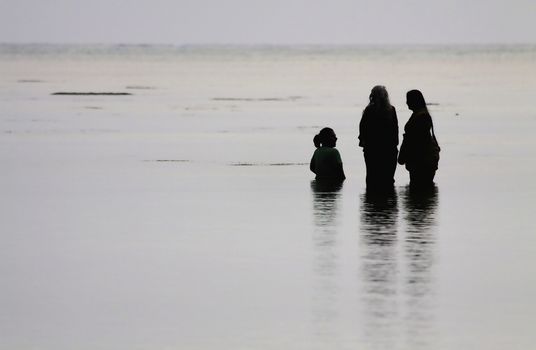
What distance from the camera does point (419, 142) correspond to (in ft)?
57.5

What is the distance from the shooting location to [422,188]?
59.5ft

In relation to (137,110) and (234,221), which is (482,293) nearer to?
(234,221)

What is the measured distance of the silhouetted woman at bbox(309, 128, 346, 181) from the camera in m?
18.3

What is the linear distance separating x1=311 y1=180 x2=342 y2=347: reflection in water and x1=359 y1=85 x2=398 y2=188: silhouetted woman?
61cm

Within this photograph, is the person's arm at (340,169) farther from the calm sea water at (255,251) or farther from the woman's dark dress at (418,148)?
the woman's dark dress at (418,148)

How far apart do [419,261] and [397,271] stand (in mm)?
619

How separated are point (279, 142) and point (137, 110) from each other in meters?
14.9

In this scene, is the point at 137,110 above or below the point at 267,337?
above

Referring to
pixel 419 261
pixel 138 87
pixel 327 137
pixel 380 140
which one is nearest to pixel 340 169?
pixel 327 137

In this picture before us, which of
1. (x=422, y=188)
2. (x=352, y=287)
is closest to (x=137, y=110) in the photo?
(x=422, y=188)

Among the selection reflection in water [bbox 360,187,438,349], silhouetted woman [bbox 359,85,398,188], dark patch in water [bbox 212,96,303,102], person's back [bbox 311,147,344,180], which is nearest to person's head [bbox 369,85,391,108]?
silhouetted woman [bbox 359,85,398,188]

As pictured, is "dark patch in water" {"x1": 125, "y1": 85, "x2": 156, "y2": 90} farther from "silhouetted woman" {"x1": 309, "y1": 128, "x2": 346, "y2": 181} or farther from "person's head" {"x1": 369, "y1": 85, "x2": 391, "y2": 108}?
"person's head" {"x1": 369, "y1": 85, "x2": 391, "y2": 108}

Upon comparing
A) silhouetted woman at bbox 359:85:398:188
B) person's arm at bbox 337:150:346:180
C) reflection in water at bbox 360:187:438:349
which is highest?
silhouetted woman at bbox 359:85:398:188

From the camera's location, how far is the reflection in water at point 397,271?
30.2 ft
